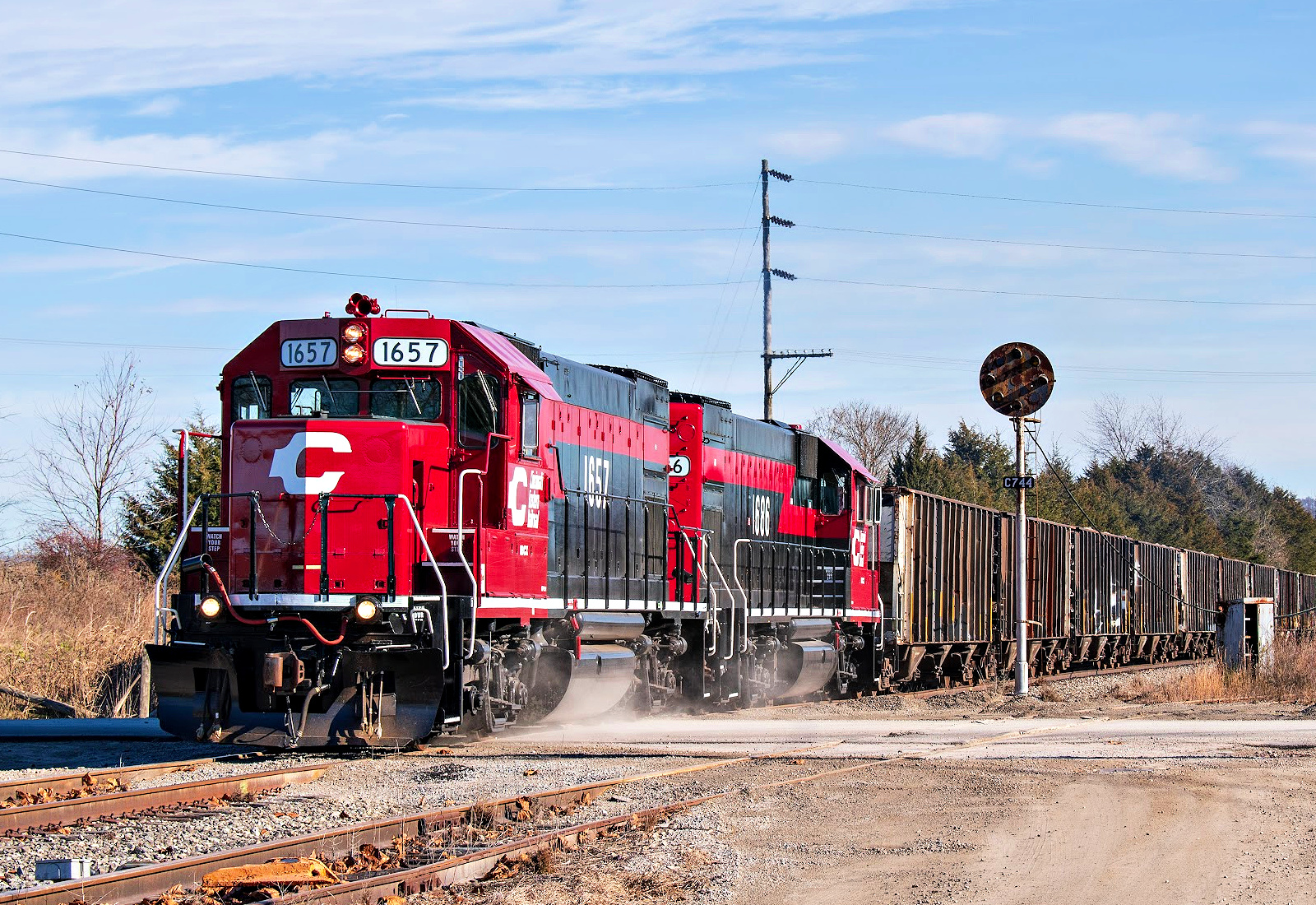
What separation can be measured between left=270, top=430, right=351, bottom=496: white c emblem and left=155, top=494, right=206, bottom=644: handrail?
0.80m

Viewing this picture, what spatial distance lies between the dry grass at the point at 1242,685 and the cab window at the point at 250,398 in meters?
13.4

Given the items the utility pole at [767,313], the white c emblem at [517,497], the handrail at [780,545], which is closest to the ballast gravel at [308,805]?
the white c emblem at [517,497]

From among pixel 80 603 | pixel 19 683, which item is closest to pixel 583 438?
pixel 19 683

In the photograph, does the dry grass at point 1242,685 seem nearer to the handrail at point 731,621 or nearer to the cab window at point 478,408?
the handrail at point 731,621

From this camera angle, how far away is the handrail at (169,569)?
11.9 m

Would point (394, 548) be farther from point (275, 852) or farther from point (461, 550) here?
point (275, 852)

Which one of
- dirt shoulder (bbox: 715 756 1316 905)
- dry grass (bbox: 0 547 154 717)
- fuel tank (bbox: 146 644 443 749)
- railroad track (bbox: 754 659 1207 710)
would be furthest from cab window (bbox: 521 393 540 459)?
dry grass (bbox: 0 547 154 717)

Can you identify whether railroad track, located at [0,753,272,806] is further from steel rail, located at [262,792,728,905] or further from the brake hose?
steel rail, located at [262,792,728,905]

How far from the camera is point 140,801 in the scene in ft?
31.8

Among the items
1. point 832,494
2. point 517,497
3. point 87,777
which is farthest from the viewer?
point 832,494

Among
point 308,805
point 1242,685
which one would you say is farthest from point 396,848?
point 1242,685

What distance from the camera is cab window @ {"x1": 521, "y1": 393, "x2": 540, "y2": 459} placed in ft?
44.0

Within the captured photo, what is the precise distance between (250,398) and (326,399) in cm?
85

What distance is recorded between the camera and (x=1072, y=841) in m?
8.48
